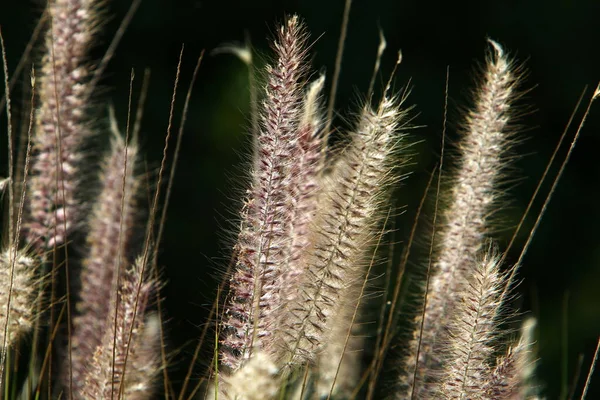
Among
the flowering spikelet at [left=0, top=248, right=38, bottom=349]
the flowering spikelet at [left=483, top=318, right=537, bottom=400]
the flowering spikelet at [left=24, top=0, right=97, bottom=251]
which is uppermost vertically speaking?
the flowering spikelet at [left=24, top=0, right=97, bottom=251]

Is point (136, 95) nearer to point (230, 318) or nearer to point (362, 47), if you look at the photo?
point (362, 47)

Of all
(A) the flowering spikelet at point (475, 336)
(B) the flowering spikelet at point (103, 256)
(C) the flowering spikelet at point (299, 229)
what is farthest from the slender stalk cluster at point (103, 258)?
(A) the flowering spikelet at point (475, 336)

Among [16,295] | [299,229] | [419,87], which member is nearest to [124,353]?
[16,295]

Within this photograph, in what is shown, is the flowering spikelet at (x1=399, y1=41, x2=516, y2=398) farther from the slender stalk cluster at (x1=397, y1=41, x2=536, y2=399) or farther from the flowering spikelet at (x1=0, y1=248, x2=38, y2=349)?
the flowering spikelet at (x1=0, y1=248, x2=38, y2=349)

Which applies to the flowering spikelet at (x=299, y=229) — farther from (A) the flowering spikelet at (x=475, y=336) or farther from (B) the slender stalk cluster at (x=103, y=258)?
(B) the slender stalk cluster at (x=103, y=258)

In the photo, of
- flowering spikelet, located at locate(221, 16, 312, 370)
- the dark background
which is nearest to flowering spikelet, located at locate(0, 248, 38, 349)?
flowering spikelet, located at locate(221, 16, 312, 370)

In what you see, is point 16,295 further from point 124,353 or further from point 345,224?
point 345,224
